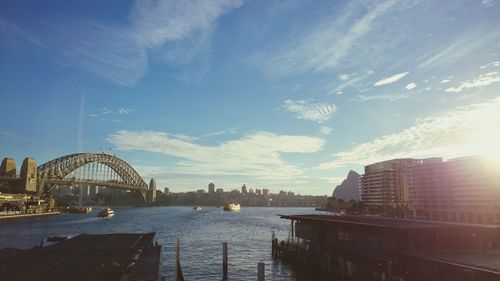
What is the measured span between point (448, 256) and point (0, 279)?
3450 cm

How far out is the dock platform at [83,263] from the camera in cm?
3032

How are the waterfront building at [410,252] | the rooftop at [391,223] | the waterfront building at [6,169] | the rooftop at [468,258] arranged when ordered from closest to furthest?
1. the rooftop at [468,258]
2. the waterfront building at [410,252]
3. the rooftop at [391,223]
4. the waterfront building at [6,169]

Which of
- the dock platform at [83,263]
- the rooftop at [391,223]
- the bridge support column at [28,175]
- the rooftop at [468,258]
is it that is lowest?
the dock platform at [83,263]

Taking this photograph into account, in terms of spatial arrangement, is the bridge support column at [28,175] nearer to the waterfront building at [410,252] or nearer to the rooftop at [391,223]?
the rooftop at [391,223]

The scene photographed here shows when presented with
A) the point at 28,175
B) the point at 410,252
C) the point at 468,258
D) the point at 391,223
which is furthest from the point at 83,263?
the point at 28,175

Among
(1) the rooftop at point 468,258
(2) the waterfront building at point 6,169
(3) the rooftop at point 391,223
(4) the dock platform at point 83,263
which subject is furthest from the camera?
(2) the waterfront building at point 6,169

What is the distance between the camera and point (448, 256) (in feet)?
99.6

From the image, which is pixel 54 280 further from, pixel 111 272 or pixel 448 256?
pixel 448 256

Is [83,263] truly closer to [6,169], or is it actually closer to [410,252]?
[410,252]

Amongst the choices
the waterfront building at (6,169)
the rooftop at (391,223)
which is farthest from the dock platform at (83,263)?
the waterfront building at (6,169)

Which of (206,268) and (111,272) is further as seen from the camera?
(206,268)

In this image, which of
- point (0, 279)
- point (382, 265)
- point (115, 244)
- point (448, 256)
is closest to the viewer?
point (0, 279)

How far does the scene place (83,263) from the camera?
117 feet

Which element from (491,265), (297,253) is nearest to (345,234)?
(297,253)
